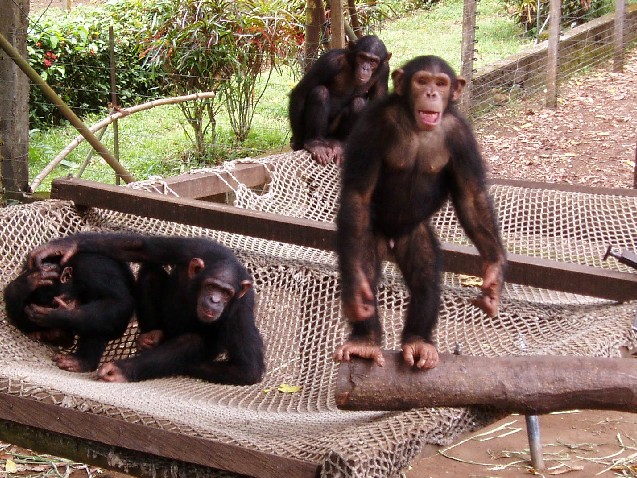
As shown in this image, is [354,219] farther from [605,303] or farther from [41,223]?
[41,223]

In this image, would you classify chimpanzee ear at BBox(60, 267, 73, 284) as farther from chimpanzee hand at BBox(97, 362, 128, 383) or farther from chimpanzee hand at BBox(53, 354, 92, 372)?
chimpanzee hand at BBox(97, 362, 128, 383)

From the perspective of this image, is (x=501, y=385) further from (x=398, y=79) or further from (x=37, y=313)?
(x=37, y=313)

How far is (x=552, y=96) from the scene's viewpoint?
460 inches

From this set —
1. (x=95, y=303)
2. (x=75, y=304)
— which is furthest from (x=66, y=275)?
(x=95, y=303)

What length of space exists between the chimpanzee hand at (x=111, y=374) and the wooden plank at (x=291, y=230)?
1.08m

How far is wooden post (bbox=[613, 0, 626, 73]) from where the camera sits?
12750 millimetres

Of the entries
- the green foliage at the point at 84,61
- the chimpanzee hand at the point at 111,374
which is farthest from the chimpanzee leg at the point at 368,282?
the green foliage at the point at 84,61

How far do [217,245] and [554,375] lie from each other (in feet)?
7.83

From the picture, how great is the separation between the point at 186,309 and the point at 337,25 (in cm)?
436

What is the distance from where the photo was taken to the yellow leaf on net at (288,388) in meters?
4.24

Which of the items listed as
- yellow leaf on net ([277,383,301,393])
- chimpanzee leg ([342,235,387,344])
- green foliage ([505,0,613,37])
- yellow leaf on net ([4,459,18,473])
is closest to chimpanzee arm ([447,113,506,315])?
chimpanzee leg ([342,235,387,344])

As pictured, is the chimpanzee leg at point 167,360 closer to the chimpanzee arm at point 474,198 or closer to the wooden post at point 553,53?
the chimpanzee arm at point 474,198

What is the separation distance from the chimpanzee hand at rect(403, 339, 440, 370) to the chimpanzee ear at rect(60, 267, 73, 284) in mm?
2371

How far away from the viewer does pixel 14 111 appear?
6.82 m
